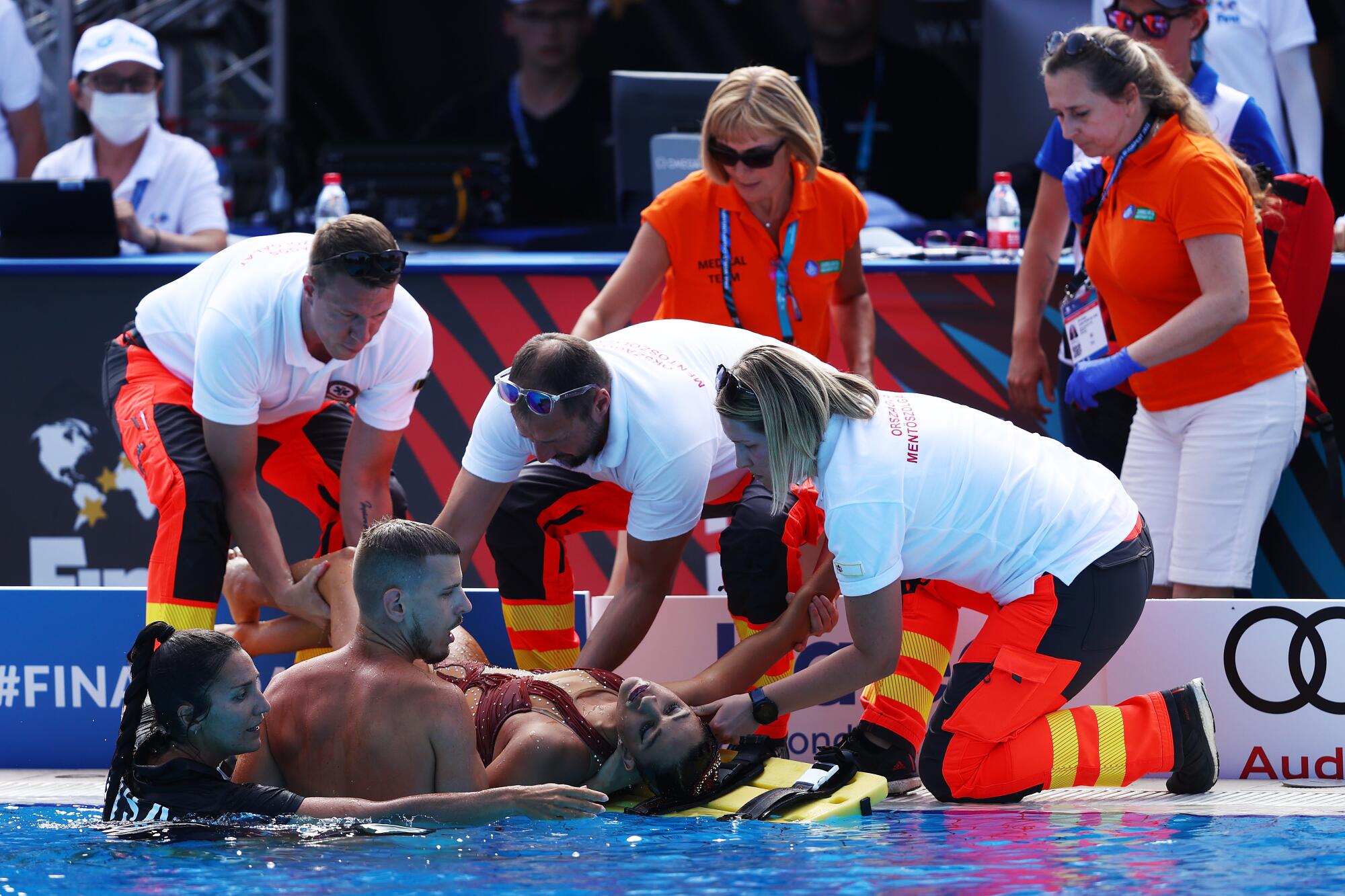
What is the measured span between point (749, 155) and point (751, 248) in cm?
34

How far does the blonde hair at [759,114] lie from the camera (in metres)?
4.68

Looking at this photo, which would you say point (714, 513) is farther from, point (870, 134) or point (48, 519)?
point (870, 134)

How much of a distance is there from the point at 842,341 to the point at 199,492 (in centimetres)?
208

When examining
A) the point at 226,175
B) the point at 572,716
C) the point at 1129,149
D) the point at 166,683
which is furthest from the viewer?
the point at 226,175

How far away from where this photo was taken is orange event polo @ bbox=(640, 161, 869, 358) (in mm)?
4938

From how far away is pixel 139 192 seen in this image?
264 inches

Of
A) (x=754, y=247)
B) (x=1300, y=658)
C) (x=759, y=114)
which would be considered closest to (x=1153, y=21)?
(x=759, y=114)

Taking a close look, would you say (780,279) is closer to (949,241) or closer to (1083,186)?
(1083,186)

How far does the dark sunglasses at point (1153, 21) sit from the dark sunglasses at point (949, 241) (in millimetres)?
1311

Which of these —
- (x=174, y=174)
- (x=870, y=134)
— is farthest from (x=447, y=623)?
(x=870, y=134)

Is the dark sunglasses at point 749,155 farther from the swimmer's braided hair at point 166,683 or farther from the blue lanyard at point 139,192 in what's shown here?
Result: the blue lanyard at point 139,192

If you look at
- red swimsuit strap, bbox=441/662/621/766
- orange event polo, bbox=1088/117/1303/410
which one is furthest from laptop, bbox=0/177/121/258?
orange event polo, bbox=1088/117/1303/410

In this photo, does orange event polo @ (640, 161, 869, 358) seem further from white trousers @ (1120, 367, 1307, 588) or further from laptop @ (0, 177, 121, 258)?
laptop @ (0, 177, 121, 258)

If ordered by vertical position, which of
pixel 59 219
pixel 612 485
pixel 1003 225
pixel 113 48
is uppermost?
pixel 113 48
